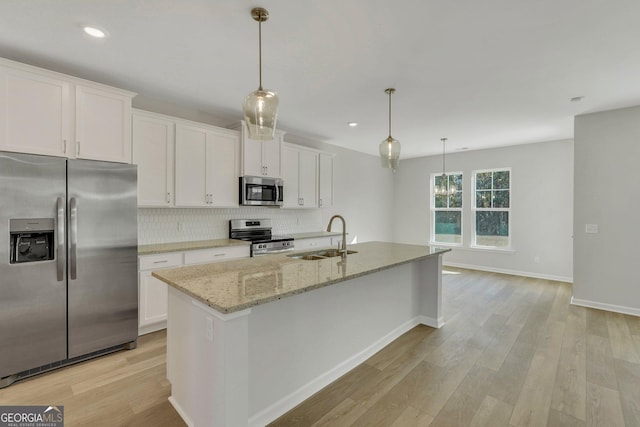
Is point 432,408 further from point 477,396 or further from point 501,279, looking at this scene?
point 501,279

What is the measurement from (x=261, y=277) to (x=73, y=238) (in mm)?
1865

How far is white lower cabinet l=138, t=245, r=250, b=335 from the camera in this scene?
3.00m

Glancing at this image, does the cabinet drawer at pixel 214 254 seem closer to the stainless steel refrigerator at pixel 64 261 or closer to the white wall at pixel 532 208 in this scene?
the stainless steel refrigerator at pixel 64 261

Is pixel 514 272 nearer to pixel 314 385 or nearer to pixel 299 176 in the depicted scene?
pixel 299 176

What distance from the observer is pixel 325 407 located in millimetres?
2020

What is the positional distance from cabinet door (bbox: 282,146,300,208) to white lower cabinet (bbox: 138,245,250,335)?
1.71m

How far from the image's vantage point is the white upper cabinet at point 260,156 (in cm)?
407

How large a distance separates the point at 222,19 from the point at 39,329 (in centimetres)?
284

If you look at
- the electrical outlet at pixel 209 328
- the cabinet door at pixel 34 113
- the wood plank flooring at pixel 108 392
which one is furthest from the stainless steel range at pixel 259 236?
the electrical outlet at pixel 209 328

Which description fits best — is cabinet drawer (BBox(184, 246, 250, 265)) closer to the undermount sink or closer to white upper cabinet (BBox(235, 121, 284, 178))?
white upper cabinet (BBox(235, 121, 284, 178))

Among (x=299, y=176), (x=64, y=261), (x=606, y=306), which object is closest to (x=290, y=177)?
(x=299, y=176)

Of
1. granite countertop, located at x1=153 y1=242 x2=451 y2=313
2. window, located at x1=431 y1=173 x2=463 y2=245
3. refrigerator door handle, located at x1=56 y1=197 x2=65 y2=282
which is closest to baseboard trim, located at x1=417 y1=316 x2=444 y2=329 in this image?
granite countertop, located at x1=153 y1=242 x2=451 y2=313

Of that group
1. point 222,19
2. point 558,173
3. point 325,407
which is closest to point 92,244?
point 222,19

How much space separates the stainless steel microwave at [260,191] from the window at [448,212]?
431 centimetres
